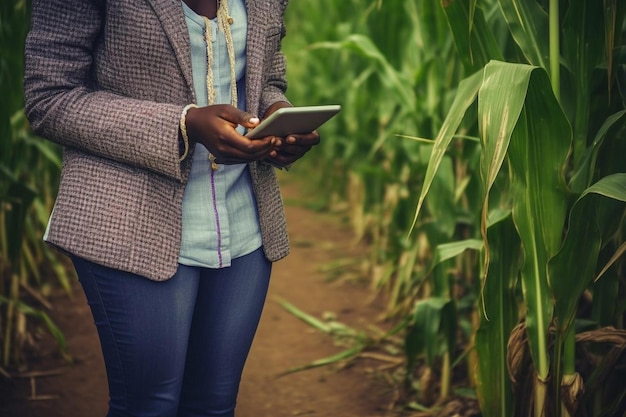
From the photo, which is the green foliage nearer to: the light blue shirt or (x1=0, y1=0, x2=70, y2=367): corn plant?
the light blue shirt

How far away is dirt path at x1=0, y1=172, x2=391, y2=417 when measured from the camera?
230cm

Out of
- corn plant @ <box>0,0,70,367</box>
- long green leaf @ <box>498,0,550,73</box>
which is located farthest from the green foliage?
corn plant @ <box>0,0,70,367</box>

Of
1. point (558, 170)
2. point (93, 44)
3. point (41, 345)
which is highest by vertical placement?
Answer: point (93, 44)

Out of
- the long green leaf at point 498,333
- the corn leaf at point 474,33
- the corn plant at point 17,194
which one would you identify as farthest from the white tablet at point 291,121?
the corn plant at point 17,194

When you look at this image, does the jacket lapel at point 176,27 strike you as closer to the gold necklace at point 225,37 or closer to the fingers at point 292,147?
the gold necklace at point 225,37

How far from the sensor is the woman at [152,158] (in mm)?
1116

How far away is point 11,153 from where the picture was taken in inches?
93.3

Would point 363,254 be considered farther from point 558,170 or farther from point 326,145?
point 558,170

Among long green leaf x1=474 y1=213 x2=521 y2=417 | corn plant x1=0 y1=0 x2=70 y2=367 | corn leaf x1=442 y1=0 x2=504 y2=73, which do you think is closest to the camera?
corn leaf x1=442 y1=0 x2=504 y2=73

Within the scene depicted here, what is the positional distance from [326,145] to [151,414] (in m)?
3.40

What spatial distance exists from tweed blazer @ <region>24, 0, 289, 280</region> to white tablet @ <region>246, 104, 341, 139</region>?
138mm

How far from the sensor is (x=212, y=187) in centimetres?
122

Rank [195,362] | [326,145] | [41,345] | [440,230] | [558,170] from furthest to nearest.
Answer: [326,145], [41,345], [440,230], [558,170], [195,362]

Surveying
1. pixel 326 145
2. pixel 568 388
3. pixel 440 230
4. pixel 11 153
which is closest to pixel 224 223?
pixel 568 388
